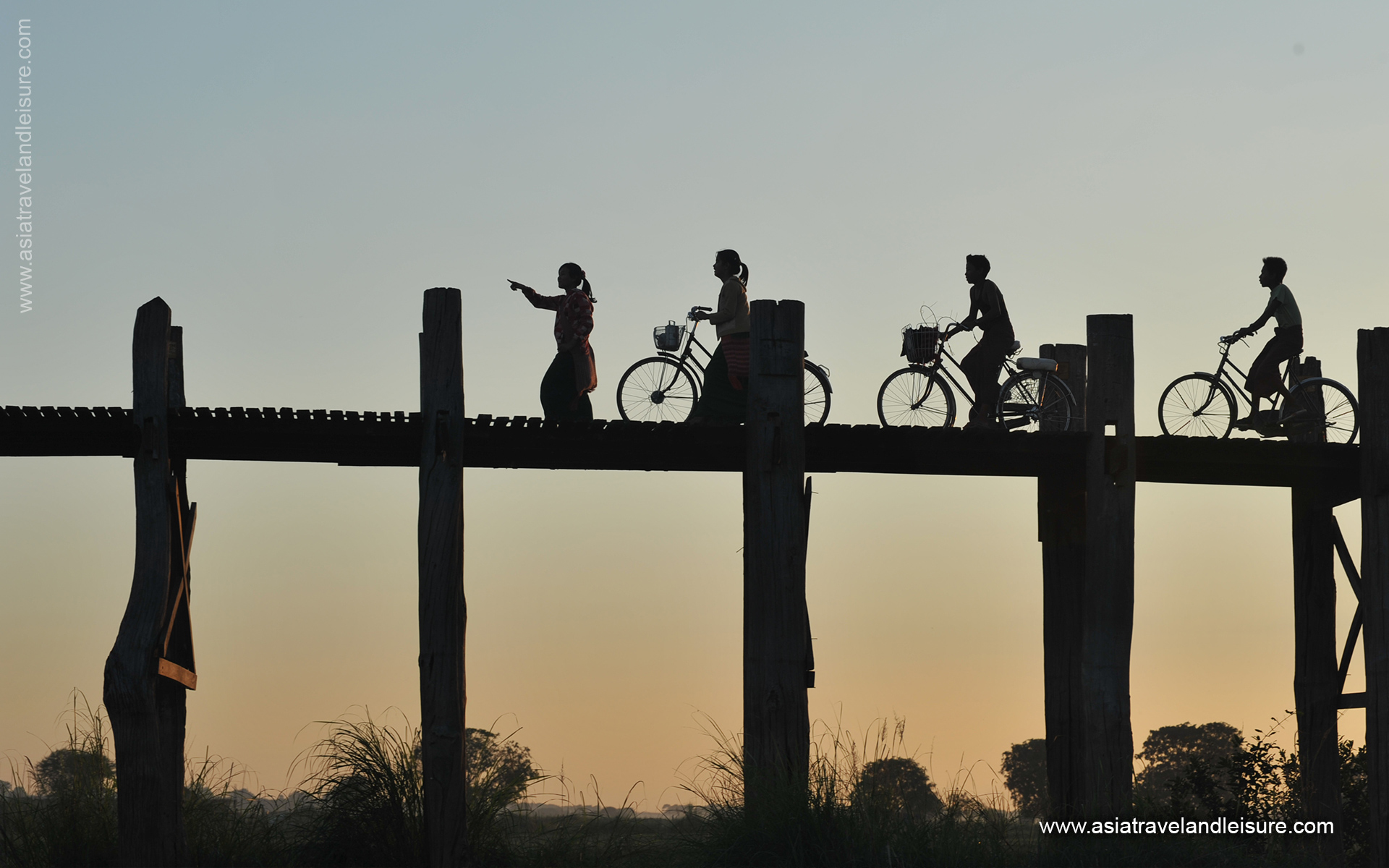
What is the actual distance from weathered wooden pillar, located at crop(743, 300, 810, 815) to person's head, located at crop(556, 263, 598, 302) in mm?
1794

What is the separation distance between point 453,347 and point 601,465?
5.81 ft

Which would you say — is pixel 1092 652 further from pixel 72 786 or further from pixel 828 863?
pixel 72 786

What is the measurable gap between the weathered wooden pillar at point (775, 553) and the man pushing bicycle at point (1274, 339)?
17.9 ft

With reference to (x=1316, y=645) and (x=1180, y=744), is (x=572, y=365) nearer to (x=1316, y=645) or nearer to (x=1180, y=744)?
(x=1316, y=645)

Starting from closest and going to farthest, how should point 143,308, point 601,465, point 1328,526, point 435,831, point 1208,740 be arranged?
1. point 435,831
2. point 143,308
3. point 601,465
4. point 1328,526
5. point 1208,740

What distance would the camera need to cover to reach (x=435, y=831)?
10.4 meters

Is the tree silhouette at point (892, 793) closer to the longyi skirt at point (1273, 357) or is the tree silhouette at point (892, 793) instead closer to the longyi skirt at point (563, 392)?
the longyi skirt at point (563, 392)

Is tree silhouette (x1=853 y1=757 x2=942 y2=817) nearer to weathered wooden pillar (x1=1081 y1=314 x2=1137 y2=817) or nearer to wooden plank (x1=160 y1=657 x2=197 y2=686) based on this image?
weathered wooden pillar (x1=1081 y1=314 x2=1137 y2=817)

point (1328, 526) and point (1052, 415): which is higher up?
point (1052, 415)

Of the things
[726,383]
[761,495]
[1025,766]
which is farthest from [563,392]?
[1025,766]

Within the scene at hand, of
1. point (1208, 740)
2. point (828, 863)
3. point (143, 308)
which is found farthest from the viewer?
point (1208, 740)

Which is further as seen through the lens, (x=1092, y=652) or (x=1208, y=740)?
(x=1208, y=740)

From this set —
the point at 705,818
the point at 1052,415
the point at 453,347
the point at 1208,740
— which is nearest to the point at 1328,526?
the point at 1052,415

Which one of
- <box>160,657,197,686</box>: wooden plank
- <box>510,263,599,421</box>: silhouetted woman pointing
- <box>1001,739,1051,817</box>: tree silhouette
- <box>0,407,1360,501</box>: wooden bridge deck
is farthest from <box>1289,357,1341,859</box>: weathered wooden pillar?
<box>1001,739,1051,817</box>: tree silhouette
